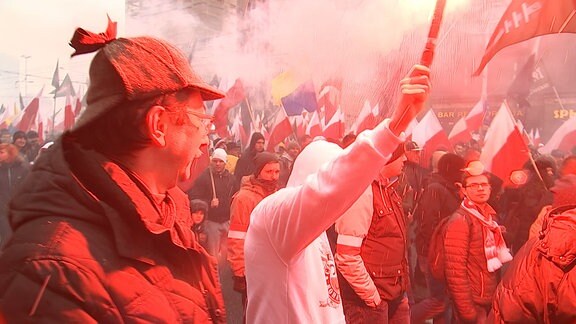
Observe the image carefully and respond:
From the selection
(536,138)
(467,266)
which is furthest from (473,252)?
(536,138)

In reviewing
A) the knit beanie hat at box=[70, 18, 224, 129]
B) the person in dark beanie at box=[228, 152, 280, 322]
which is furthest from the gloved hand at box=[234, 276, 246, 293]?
the knit beanie hat at box=[70, 18, 224, 129]

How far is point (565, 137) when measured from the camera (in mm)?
1765

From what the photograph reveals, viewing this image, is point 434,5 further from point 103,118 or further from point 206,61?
point 103,118

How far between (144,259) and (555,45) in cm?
138

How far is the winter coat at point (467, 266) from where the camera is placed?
75.8 inches

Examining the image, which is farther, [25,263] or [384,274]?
[384,274]

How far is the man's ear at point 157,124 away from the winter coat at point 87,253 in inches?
5.0

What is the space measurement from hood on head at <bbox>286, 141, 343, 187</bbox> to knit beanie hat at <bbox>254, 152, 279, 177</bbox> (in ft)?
0.52

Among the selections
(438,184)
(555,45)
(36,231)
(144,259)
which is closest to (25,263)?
(36,231)

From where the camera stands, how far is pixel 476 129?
1863 mm

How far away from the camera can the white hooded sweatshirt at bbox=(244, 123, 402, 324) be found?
145 cm

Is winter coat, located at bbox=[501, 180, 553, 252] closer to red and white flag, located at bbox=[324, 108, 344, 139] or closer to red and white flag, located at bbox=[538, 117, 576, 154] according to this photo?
red and white flag, located at bbox=[538, 117, 576, 154]

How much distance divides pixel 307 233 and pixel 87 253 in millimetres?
548

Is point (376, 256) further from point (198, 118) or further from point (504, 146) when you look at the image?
point (198, 118)
